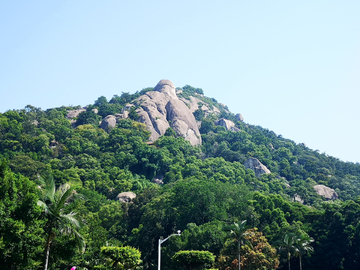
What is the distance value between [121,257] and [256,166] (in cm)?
7494

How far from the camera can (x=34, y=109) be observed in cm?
10906

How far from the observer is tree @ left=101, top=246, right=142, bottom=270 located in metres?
29.0

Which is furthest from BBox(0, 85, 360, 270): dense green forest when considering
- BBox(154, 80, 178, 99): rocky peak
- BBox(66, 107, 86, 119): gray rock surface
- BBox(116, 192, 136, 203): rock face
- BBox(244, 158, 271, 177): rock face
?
BBox(154, 80, 178, 99): rocky peak

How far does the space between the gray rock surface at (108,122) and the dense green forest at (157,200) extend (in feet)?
6.15

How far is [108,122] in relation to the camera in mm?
108938

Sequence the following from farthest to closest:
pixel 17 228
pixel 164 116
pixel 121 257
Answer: pixel 164 116 < pixel 121 257 < pixel 17 228

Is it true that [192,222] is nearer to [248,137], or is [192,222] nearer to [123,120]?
[123,120]

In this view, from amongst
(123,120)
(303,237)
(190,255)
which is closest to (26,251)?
(190,255)

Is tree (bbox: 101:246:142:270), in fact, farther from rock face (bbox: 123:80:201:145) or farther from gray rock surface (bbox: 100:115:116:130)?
gray rock surface (bbox: 100:115:116:130)

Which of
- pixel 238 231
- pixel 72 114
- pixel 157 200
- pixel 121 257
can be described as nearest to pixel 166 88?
pixel 72 114

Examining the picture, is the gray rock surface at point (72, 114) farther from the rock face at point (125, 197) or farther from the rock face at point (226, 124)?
the rock face at point (125, 197)

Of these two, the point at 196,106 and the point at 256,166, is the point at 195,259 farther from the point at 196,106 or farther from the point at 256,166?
the point at 196,106

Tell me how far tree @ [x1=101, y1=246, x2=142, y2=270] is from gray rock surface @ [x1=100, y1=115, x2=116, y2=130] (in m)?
78.9

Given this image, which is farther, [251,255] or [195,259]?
[251,255]
